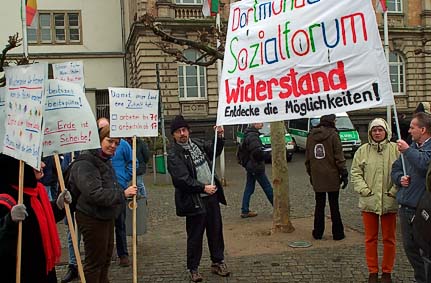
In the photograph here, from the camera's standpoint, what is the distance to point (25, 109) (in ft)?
12.8

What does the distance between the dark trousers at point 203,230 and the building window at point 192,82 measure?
834 inches

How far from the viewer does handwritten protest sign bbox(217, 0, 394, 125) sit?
4.29m

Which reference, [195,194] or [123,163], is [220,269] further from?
[123,163]

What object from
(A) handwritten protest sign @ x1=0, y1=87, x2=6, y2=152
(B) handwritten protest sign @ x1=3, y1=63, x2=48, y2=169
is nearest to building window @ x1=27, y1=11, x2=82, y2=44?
(A) handwritten protest sign @ x1=0, y1=87, x2=6, y2=152

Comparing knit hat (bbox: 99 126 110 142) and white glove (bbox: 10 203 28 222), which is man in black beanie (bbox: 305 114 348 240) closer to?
knit hat (bbox: 99 126 110 142)

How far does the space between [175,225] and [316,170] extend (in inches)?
111

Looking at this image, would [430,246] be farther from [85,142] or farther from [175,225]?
[175,225]

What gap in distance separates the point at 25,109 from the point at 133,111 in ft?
5.45

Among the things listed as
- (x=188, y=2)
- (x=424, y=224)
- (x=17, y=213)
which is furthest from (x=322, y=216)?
(x=188, y=2)

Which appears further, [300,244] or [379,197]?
[300,244]

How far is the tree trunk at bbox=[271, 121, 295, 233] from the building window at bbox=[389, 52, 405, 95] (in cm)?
2422

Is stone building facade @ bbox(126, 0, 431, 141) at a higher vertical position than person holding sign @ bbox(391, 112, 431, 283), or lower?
higher

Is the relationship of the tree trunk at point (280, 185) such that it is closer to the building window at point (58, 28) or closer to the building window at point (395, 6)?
the building window at point (395, 6)

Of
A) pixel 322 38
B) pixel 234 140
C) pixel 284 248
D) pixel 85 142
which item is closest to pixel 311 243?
pixel 284 248
